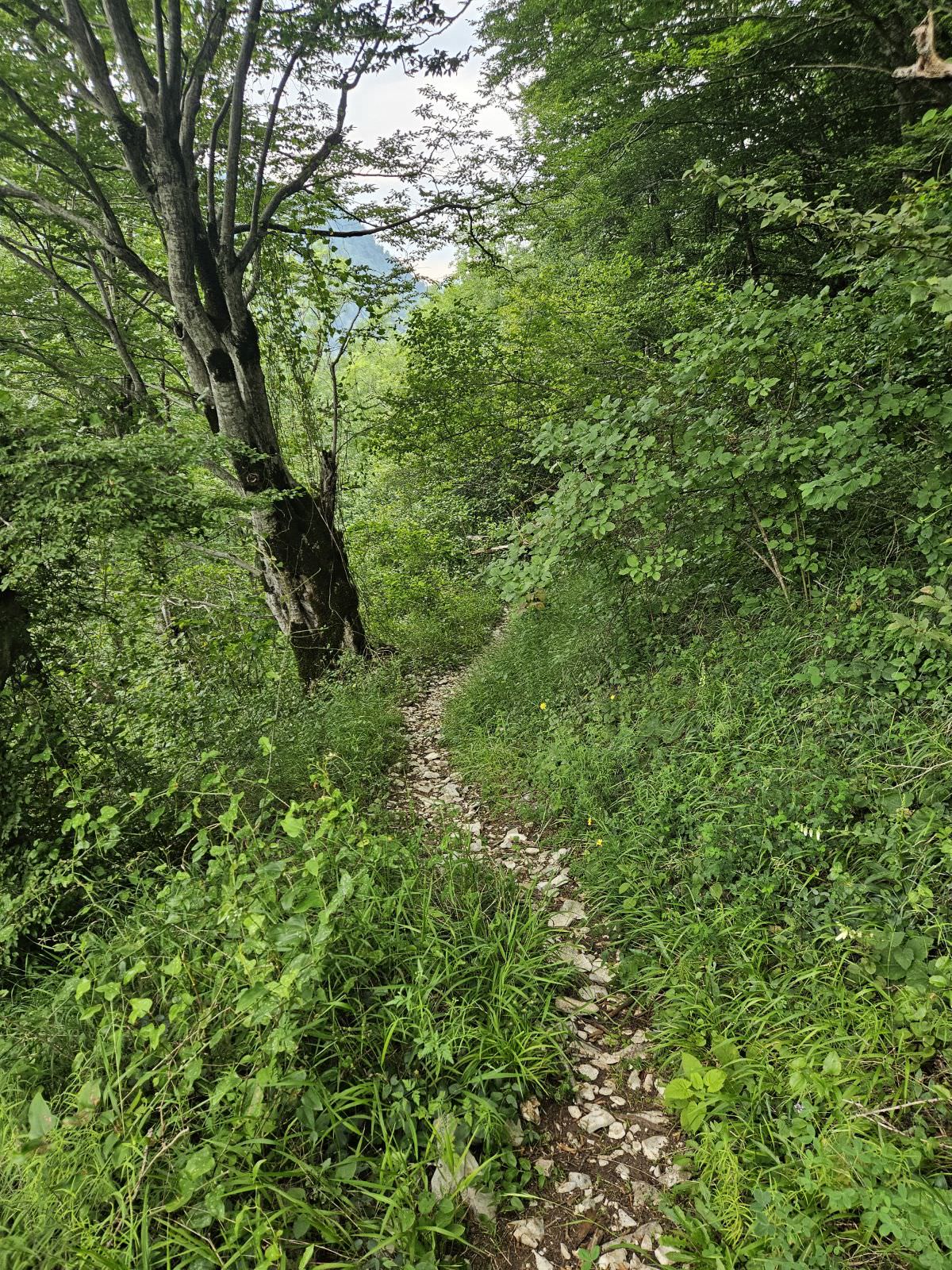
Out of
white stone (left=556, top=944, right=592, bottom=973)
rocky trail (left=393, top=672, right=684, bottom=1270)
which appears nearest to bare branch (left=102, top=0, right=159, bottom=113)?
rocky trail (left=393, top=672, right=684, bottom=1270)

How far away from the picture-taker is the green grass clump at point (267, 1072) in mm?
2002

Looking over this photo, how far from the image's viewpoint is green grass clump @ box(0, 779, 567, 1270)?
6.57 feet

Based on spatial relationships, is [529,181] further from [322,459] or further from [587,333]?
[322,459]

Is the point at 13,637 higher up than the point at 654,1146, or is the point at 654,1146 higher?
the point at 13,637

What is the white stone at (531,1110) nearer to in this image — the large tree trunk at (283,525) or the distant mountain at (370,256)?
the large tree trunk at (283,525)

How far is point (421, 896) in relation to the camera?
3502 mm

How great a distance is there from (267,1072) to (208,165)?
9165mm

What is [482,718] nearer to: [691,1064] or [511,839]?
[511,839]

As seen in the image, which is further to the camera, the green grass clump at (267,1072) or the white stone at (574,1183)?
the white stone at (574,1183)

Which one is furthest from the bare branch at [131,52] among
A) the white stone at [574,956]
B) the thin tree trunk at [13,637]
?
the white stone at [574,956]

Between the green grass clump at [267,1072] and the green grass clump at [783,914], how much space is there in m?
0.78

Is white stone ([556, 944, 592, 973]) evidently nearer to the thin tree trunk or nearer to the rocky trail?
the rocky trail

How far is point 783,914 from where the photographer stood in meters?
2.94

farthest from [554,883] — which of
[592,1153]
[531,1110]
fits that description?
[592,1153]
